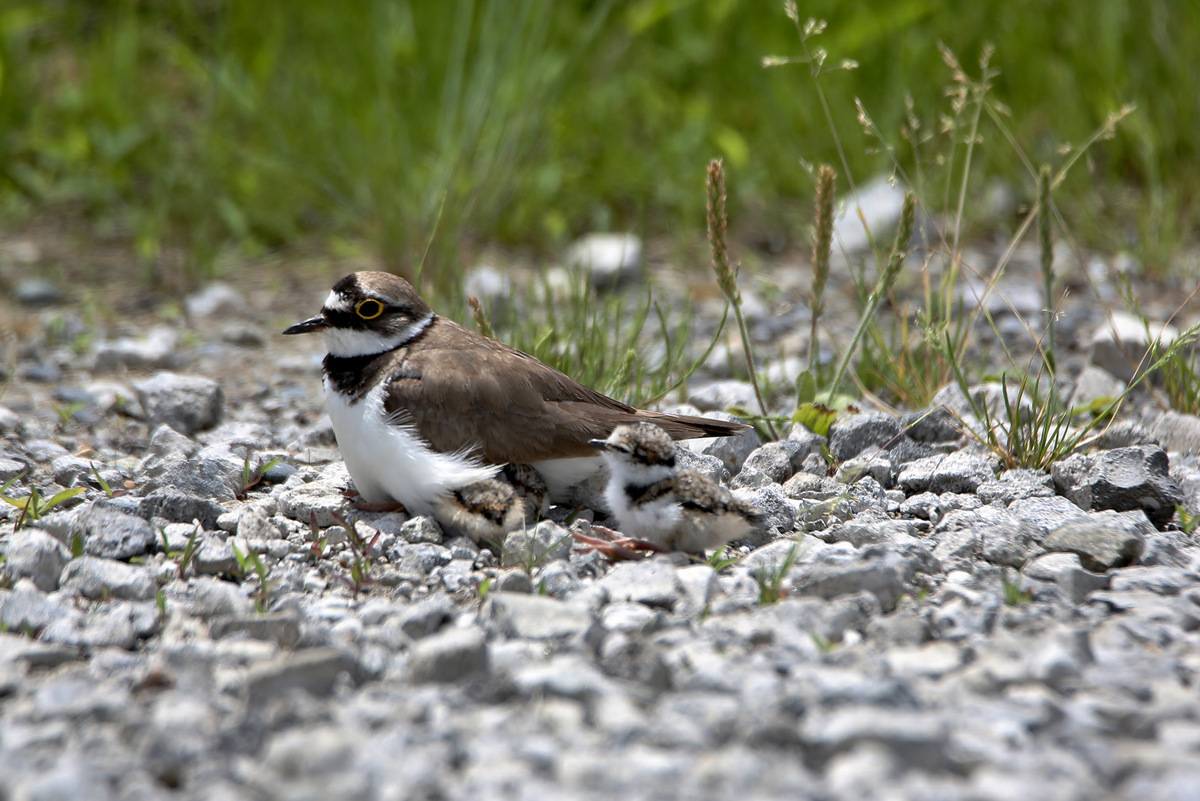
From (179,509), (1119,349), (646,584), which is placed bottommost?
(646,584)

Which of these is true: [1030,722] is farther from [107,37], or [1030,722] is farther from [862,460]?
[107,37]

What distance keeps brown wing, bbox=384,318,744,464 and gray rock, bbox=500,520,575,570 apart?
40 centimetres

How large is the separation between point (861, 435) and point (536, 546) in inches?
59.6

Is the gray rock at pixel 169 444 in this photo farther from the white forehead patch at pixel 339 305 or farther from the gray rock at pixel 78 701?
the gray rock at pixel 78 701

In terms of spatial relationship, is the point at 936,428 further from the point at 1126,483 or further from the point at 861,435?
the point at 1126,483

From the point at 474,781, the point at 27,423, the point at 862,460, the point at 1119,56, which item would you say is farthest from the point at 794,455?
the point at 1119,56

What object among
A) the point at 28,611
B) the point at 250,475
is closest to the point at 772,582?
the point at 28,611

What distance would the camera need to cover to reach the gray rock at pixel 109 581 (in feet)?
9.88

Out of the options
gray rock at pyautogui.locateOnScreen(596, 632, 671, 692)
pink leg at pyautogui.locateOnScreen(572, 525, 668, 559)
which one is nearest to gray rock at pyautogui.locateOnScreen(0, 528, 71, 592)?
pink leg at pyautogui.locateOnScreen(572, 525, 668, 559)

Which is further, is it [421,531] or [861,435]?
[861,435]

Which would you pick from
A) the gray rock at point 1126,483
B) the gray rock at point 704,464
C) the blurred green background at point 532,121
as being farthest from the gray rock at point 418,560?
the blurred green background at point 532,121

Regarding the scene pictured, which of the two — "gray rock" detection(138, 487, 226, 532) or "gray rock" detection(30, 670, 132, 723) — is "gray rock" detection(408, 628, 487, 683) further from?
"gray rock" detection(138, 487, 226, 532)

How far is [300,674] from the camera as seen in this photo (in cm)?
241

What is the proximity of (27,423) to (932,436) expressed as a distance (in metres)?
3.67
